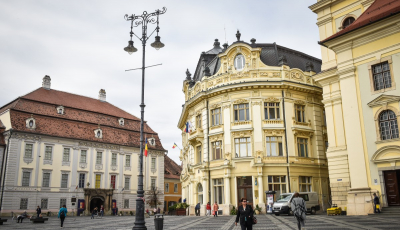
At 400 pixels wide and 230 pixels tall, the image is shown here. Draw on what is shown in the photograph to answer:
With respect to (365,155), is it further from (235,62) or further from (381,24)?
(235,62)

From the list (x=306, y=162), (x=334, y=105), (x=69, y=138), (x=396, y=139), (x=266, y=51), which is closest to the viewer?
(x=396, y=139)

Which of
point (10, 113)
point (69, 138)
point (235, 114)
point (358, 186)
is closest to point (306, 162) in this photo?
point (235, 114)

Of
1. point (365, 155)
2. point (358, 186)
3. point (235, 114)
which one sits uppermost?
point (235, 114)

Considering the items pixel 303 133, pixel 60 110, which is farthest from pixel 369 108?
pixel 60 110

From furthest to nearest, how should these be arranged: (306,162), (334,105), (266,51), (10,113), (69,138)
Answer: (69,138) < (10,113) < (266,51) < (306,162) < (334,105)

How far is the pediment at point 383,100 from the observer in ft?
72.5

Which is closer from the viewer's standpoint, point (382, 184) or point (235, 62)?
point (382, 184)

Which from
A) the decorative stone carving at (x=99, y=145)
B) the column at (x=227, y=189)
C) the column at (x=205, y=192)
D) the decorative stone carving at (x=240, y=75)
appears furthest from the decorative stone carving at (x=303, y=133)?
the decorative stone carving at (x=99, y=145)

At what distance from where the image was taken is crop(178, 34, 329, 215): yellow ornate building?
33.9 meters

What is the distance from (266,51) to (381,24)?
15691mm

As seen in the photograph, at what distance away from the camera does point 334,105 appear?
27.8 metres

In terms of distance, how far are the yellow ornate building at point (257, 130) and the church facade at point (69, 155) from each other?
21528 millimetres

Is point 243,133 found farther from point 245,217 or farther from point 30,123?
point 30,123

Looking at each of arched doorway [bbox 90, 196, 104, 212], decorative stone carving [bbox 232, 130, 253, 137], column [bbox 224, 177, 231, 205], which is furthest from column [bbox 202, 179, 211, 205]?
arched doorway [bbox 90, 196, 104, 212]
